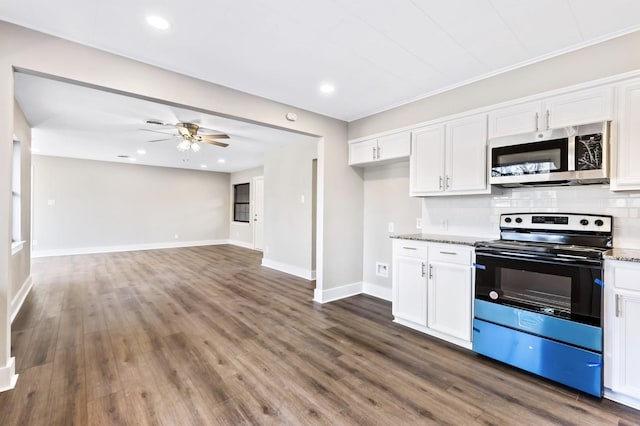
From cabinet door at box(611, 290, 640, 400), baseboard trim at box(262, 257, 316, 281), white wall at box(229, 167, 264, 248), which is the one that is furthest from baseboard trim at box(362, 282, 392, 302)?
white wall at box(229, 167, 264, 248)

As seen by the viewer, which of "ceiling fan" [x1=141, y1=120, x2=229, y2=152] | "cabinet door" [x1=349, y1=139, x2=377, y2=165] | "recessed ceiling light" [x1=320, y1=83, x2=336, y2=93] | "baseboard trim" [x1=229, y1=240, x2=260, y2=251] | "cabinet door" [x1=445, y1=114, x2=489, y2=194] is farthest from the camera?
"baseboard trim" [x1=229, y1=240, x2=260, y2=251]

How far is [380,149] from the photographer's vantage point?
3.78 metres

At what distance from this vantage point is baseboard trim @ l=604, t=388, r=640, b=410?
73.3 inches

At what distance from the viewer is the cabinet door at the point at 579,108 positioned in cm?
219

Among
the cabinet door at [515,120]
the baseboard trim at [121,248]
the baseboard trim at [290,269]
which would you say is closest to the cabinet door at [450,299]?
the cabinet door at [515,120]

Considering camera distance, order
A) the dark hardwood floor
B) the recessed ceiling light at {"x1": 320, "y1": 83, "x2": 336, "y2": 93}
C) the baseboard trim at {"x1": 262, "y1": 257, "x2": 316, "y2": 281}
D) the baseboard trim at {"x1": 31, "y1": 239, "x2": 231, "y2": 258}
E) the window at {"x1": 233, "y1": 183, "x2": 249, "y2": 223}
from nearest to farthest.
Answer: the dark hardwood floor → the recessed ceiling light at {"x1": 320, "y1": 83, "x2": 336, "y2": 93} → the baseboard trim at {"x1": 262, "y1": 257, "x2": 316, "y2": 281} → the baseboard trim at {"x1": 31, "y1": 239, "x2": 231, "y2": 258} → the window at {"x1": 233, "y1": 183, "x2": 249, "y2": 223}

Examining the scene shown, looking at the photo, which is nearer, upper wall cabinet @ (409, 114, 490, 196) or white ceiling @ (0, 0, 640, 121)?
white ceiling @ (0, 0, 640, 121)

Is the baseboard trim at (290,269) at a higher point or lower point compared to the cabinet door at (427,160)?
lower

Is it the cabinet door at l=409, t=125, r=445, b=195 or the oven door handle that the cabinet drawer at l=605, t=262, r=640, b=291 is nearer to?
the oven door handle

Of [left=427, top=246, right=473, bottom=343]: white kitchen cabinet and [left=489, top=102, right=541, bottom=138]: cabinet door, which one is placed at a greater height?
[left=489, top=102, right=541, bottom=138]: cabinet door

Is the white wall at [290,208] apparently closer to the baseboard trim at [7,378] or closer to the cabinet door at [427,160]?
the cabinet door at [427,160]

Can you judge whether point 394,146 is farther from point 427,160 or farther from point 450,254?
point 450,254

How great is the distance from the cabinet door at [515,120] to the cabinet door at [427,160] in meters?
0.50

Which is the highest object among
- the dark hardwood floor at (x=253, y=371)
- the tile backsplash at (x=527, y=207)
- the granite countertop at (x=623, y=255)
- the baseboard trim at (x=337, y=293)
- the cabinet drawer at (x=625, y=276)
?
the tile backsplash at (x=527, y=207)
